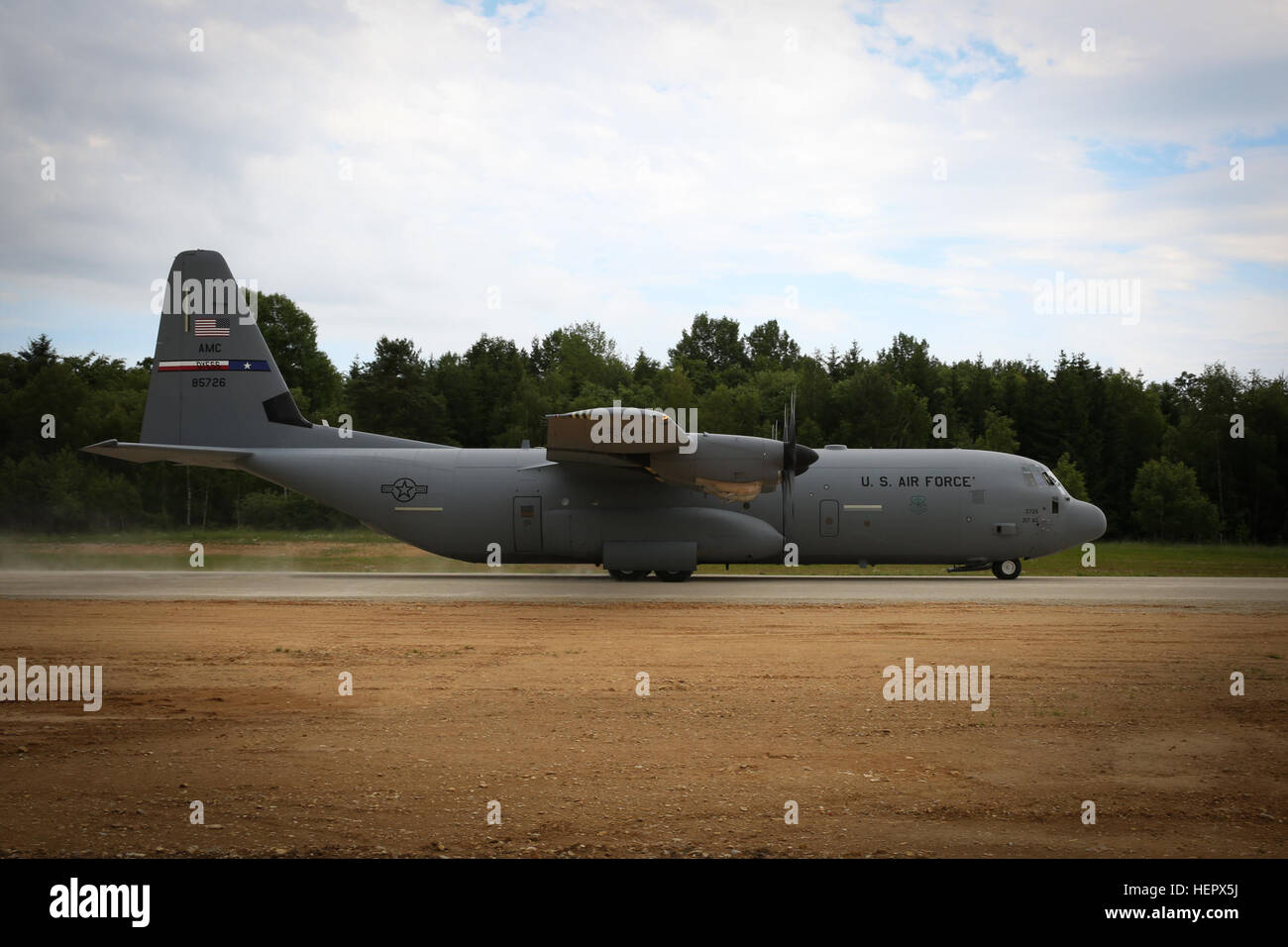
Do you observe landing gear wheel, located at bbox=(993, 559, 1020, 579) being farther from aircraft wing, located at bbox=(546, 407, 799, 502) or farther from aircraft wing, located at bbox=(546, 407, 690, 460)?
aircraft wing, located at bbox=(546, 407, 690, 460)

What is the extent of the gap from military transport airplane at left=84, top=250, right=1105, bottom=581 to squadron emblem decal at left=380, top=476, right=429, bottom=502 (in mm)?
40

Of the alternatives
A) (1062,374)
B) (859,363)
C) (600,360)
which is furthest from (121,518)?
(1062,374)

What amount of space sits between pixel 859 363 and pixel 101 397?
49786mm

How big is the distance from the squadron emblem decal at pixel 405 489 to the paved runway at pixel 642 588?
6.91ft

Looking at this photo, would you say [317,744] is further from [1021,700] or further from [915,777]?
[1021,700]

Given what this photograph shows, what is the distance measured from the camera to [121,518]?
42.0m

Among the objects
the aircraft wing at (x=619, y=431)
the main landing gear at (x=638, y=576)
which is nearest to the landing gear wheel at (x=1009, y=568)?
the main landing gear at (x=638, y=576)

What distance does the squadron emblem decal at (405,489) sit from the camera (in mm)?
22188

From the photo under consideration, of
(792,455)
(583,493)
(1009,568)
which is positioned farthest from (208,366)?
(1009,568)

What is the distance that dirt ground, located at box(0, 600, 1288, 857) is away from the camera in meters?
5.59

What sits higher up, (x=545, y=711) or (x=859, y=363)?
(x=859, y=363)

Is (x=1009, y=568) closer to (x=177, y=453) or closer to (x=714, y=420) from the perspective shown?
(x=177, y=453)

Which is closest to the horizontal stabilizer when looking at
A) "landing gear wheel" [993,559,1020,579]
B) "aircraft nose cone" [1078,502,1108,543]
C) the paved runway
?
the paved runway

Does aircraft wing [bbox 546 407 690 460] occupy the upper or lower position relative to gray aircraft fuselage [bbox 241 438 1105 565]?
upper
